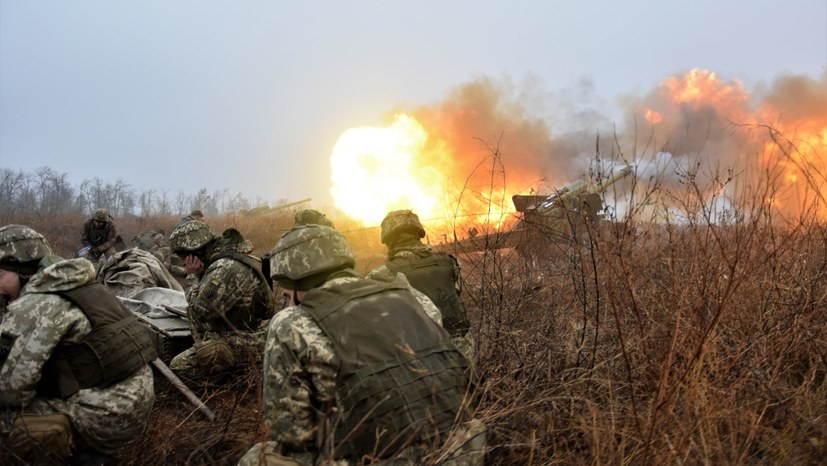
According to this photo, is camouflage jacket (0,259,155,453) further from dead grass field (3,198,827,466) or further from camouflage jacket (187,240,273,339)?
camouflage jacket (187,240,273,339)

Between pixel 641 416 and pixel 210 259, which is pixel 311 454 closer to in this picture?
pixel 641 416

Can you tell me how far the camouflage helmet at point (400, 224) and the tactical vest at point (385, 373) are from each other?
262 cm

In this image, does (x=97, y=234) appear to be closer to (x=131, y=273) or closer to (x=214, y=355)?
(x=131, y=273)

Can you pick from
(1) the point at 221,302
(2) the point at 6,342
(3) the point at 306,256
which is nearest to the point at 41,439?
(2) the point at 6,342

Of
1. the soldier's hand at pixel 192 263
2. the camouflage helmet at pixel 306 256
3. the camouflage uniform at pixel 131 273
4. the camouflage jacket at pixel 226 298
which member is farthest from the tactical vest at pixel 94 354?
the camouflage uniform at pixel 131 273

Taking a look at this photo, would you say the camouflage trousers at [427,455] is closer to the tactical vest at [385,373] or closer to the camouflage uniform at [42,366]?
the tactical vest at [385,373]

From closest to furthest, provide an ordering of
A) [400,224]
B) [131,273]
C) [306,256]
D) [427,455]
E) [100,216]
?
[427,455] < [306,256] < [400,224] < [131,273] < [100,216]

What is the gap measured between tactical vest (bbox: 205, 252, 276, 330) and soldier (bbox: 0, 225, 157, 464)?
166cm

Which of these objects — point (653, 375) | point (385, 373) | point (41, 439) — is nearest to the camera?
point (385, 373)

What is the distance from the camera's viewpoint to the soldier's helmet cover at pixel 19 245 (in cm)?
337

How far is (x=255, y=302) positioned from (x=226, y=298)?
27cm

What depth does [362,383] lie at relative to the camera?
85.4 inches

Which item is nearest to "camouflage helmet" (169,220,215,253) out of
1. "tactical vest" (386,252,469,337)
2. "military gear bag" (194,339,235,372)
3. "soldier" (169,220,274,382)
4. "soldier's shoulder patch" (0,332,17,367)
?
"soldier" (169,220,274,382)

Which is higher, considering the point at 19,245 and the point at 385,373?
the point at 19,245
